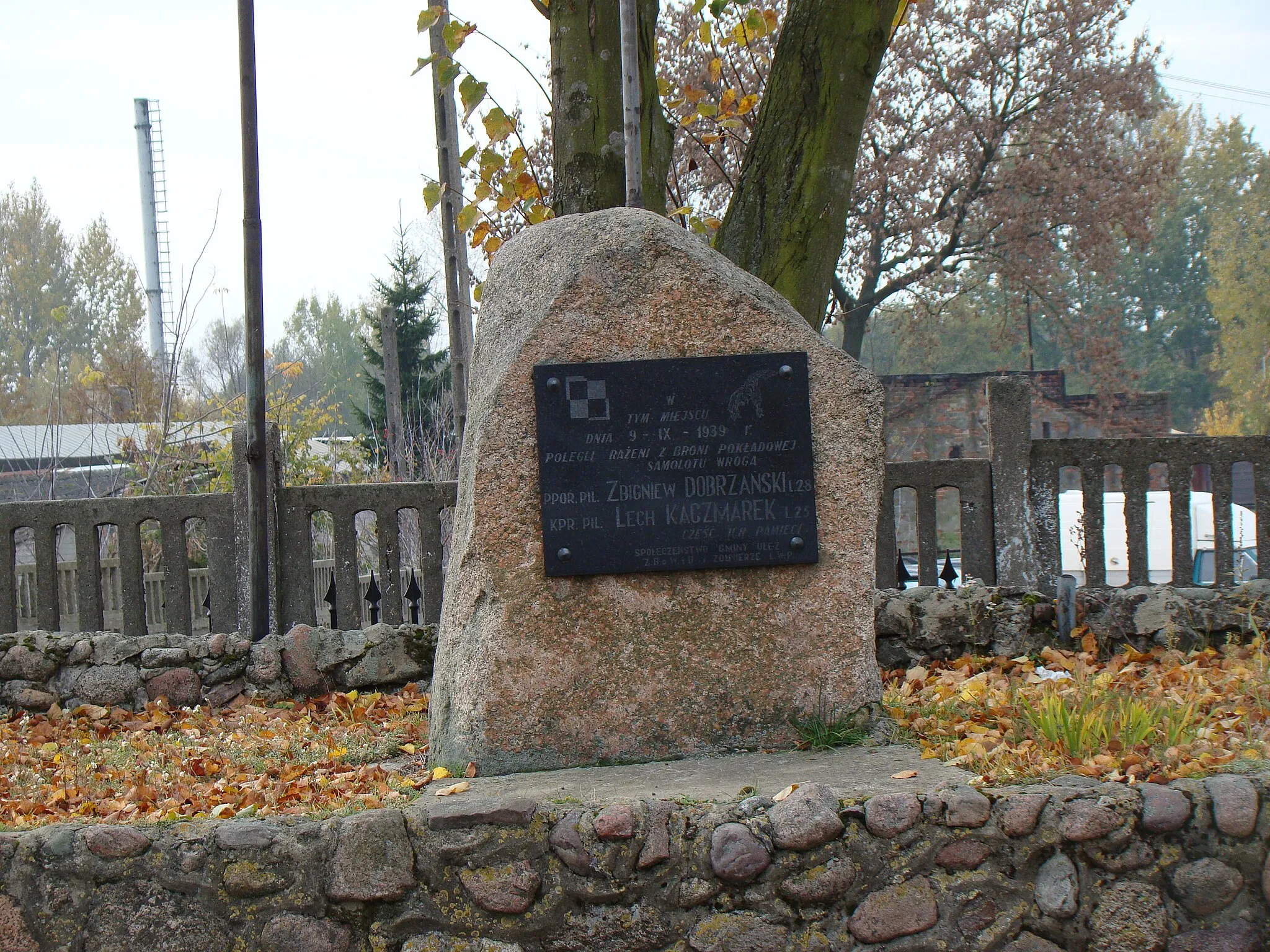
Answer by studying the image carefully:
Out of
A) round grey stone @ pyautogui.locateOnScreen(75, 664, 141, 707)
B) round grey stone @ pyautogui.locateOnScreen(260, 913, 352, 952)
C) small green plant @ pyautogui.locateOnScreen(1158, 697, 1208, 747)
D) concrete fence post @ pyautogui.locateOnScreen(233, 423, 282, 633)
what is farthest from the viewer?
concrete fence post @ pyautogui.locateOnScreen(233, 423, 282, 633)

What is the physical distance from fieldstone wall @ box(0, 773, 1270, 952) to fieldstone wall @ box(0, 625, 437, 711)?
247 cm

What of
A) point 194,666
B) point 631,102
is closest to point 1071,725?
point 631,102

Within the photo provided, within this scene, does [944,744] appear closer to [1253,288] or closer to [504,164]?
[504,164]

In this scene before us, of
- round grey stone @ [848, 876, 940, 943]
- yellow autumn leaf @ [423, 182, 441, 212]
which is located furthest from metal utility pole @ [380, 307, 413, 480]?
round grey stone @ [848, 876, 940, 943]

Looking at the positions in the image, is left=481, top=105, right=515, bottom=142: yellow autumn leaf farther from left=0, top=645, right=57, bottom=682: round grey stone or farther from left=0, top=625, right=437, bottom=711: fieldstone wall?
left=0, top=645, right=57, bottom=682: round grey stone

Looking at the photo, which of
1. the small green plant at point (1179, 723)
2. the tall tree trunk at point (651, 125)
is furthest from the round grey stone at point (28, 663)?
the small green plant at point (1179, 723)

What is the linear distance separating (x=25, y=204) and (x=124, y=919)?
169ft

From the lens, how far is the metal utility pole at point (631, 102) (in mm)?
6066

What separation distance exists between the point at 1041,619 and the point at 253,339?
15.1 feet

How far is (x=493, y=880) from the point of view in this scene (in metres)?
3.29

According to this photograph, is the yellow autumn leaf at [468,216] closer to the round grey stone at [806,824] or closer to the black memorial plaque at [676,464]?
the black memorial plaque at [676,464]

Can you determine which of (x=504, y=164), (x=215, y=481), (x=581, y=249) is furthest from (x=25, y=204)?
(x=581, y=249)

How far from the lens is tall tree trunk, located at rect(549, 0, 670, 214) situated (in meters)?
6.61

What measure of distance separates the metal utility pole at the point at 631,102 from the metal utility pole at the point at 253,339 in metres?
2.10
